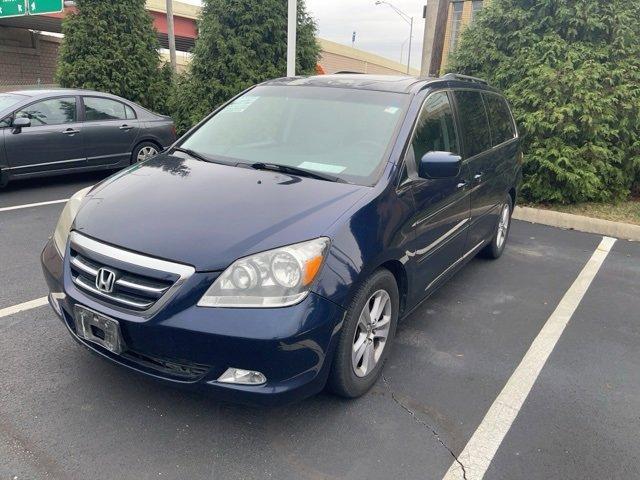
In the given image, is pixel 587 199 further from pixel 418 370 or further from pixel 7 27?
pixel 7 27

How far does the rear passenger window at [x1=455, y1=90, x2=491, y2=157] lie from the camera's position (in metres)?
4.21

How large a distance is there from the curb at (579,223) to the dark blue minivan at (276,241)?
3.94m

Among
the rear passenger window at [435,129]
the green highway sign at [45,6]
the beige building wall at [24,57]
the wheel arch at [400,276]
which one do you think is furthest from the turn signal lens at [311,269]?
the beige building wall at [24,57]

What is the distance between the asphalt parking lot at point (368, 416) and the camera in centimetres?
245

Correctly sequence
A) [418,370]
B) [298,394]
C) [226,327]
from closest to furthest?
1. [226,327]
2. [298,394]
3. [418,370]

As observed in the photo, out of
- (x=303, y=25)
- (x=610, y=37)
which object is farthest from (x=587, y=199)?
(x=303, y=25)

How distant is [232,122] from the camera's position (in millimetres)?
3887

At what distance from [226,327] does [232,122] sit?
6.61 feet

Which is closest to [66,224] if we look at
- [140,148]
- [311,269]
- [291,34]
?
[311,269]

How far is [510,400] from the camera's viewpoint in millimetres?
3078

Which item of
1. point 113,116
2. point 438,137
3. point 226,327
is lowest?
point 113,116

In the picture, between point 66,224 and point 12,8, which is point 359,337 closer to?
point 66,224

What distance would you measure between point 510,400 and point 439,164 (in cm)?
142

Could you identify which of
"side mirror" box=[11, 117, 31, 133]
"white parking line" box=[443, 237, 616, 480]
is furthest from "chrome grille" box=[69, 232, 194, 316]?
"side mirror" box=[11, 117, 31, 133]
